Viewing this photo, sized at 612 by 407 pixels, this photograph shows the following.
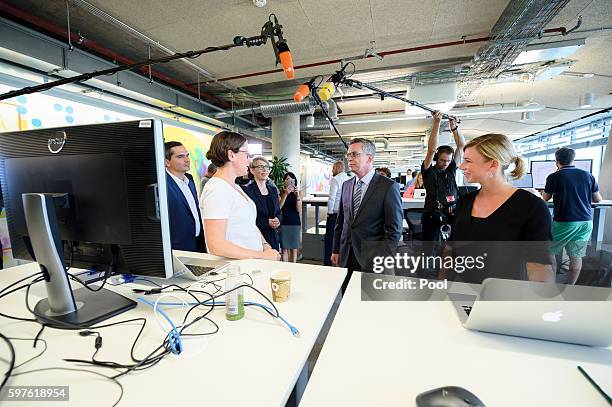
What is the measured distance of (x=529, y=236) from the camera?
125 centimetres

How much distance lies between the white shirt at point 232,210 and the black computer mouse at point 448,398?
114 cm

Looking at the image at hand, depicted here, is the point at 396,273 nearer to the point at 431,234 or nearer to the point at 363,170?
the point at 363,170

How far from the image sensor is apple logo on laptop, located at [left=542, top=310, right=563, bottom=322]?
2.18ft

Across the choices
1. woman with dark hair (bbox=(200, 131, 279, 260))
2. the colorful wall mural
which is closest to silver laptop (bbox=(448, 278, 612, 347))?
woman with dark hair (bbox=(200, 131, 279, 260))

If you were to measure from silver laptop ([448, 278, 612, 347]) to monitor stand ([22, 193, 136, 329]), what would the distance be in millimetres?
1111

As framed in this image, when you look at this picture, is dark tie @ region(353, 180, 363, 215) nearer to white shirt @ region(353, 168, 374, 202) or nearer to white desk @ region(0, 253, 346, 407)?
white shirt @ region(353, 168, 374, 202)

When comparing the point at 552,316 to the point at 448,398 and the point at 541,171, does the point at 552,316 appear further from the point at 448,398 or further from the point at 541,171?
the point at 541,171

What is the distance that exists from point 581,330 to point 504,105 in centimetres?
680

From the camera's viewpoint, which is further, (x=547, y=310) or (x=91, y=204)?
(x=91, y=204)

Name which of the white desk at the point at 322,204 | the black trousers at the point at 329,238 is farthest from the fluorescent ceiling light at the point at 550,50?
the black trousers at the point at 329,238

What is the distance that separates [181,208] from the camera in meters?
2.12

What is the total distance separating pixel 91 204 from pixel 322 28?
2.80m

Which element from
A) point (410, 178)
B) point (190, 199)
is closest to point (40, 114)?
point (190, 199)

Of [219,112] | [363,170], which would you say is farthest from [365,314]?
[219,112]
